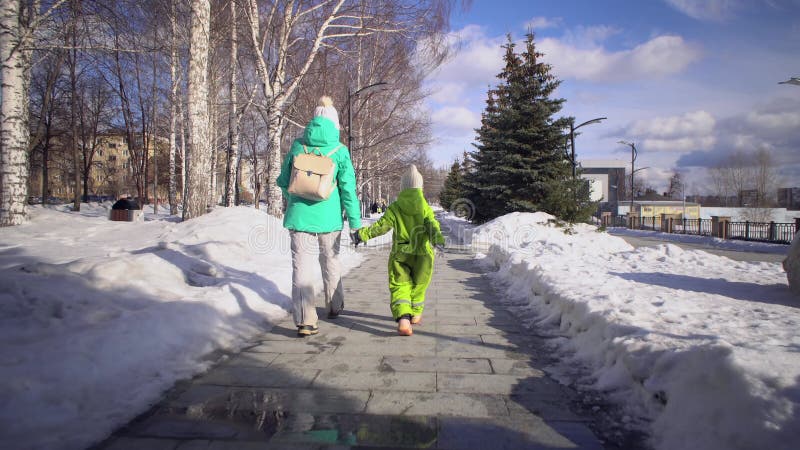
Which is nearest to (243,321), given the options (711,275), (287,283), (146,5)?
(287,283)

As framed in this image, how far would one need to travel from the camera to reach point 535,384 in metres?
3.07

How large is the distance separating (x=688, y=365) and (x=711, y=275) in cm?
605

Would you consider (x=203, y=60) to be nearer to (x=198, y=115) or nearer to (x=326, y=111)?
(x=198, y=115)

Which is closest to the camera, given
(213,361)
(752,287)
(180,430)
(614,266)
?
(180,430)

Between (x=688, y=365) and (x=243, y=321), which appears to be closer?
(x=688, y=365)

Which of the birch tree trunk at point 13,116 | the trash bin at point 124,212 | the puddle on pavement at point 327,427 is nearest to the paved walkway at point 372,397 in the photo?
the puddle on pavement at point 327,427

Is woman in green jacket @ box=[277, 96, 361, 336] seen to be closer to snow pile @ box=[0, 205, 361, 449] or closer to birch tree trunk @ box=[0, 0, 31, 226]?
snow pile @ box=[0, 205, 361, 449]

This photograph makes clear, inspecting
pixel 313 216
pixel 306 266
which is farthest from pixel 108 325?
pixel 313 216

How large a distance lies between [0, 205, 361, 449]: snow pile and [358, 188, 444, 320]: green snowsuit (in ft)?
5.19

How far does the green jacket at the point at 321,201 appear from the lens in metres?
4.18

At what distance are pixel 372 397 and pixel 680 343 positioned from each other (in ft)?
A: 6.84

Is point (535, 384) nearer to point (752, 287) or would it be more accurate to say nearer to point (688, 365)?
point (688, 365)

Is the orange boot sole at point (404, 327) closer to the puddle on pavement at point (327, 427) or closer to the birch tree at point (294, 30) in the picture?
the puddle on pavement at point (327, 427)

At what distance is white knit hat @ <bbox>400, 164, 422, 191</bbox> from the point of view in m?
4.70
